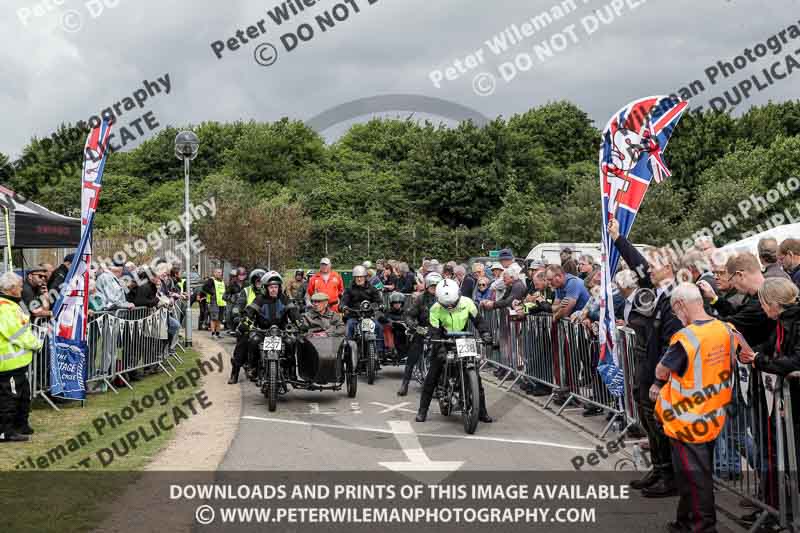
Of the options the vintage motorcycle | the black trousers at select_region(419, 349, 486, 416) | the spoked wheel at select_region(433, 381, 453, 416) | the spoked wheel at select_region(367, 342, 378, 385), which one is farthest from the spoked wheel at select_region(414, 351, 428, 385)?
the black trousers at select_region(419, 349, 486, 416)

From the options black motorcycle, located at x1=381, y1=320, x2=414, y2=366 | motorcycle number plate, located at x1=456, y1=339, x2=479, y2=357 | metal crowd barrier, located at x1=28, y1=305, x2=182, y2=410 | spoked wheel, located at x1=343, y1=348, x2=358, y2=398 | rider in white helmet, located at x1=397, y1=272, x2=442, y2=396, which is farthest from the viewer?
black motorcycle, located at x1=381, y1=320, x2=414, y2=366

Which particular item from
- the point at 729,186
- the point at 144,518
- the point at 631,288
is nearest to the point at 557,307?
the point at 631,288

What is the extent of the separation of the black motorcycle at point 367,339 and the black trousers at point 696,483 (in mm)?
9101

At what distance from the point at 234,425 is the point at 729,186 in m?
38.7

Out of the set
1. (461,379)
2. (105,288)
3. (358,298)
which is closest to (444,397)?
(461,379)

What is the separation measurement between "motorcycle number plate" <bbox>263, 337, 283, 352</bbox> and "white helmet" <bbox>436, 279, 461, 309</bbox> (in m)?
2.62

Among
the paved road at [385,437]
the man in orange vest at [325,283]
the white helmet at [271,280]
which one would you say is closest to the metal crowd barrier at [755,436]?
the paved road at [385,437]

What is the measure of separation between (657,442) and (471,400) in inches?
119

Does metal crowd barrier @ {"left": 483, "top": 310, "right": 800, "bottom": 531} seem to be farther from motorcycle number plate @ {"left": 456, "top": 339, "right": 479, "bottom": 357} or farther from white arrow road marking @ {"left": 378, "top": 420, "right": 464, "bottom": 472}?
white arrow road marking @ {"left": 378, "top": 420, "right": 464, "bottom": 472}

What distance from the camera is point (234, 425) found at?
34.8 ft

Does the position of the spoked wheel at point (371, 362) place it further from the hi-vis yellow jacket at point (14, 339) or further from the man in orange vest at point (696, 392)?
the man in orange vest at point (696, 392)

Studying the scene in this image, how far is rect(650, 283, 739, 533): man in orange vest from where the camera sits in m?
5.82

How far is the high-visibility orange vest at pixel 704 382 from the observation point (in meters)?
5.84

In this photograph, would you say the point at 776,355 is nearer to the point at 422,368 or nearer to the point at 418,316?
the point at 418,316
